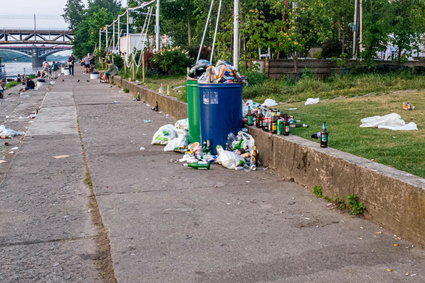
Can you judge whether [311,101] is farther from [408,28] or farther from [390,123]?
[408,28]

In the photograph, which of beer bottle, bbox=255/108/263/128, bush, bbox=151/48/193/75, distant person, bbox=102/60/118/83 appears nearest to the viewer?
beer bottle, bbox=255/108/263/128

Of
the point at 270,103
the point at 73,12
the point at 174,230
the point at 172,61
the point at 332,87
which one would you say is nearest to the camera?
the point at 174,230

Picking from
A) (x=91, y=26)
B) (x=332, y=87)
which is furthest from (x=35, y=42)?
(x=332, y=87)

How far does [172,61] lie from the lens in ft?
78.8

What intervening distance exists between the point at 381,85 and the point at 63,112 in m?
9.00

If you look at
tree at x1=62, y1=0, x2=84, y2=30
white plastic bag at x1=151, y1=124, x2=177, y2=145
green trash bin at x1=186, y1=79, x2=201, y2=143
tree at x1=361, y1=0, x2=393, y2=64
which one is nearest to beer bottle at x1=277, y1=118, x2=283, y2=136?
green trash bin at x1=186, y1=79, x2=201, y2=143

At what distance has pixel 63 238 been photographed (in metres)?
4.64

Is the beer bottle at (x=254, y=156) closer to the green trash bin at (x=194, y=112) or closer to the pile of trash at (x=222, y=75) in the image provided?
the pile of trash at (x=222, y=75)

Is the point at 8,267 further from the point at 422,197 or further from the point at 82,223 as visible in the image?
the point at 422,197

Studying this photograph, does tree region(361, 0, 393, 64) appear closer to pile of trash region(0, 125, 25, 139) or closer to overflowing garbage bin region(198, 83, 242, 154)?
overflowing garbage bin region(198, 83, 242, 154)

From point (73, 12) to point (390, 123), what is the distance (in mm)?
161724

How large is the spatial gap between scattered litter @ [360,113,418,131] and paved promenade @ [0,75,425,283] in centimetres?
183

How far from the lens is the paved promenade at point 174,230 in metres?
3.81

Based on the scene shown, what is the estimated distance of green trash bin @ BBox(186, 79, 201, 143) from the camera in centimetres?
819
